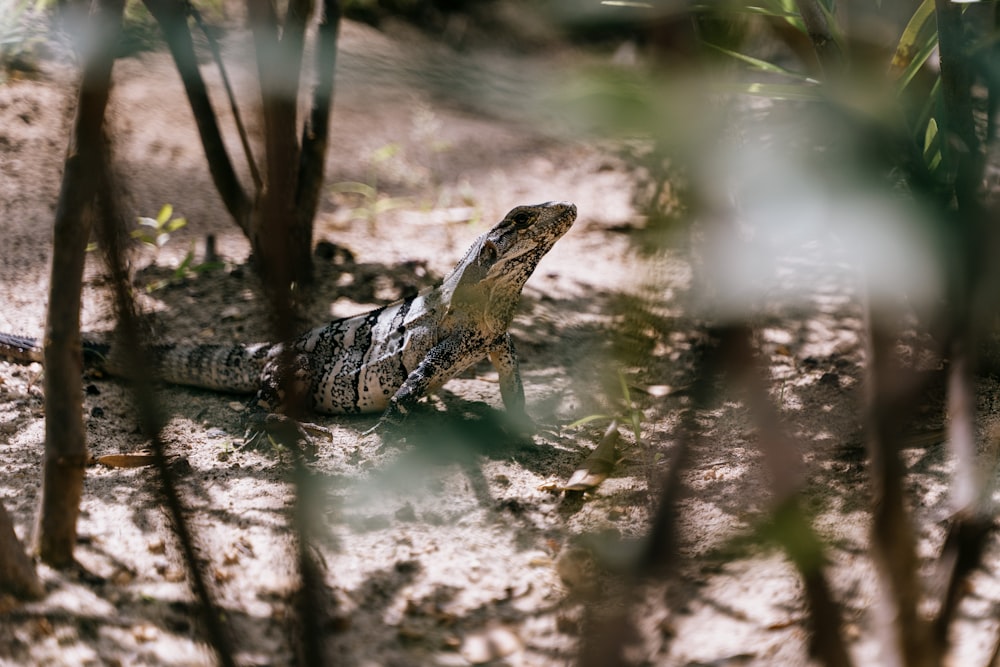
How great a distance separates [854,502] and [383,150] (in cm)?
533

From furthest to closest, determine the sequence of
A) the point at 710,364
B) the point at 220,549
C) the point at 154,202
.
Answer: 1. the point at 154,202
2. the point at 220,549
3. the point at 710,364

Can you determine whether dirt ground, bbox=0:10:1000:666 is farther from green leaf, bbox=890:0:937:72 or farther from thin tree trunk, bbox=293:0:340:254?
green leaf, bbox=890:0:937:72

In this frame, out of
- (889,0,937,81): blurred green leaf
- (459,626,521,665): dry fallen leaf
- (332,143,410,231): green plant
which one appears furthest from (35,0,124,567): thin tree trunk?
(332,143,410,231): green plant

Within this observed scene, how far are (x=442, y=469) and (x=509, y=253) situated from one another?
112cm

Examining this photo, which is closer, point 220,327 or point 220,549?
point 220,549

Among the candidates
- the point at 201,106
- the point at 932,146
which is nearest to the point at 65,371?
the point at 201,106

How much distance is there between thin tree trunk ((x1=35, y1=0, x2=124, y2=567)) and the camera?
112 inches

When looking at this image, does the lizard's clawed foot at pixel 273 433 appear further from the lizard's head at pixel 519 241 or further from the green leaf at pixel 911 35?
the green leaf at pixel 911 35

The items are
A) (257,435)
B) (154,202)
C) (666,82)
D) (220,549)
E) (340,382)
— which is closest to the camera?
(666,82)

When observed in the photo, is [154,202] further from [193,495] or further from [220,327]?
[193,495]

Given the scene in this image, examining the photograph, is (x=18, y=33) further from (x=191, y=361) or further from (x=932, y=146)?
(x=932, y=146)

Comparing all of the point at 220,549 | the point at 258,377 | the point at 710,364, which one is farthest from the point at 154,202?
the point at 710,364

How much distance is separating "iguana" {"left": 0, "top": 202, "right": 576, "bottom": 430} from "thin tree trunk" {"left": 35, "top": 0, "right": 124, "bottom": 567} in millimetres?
1463

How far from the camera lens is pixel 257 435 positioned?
4.46 metres
